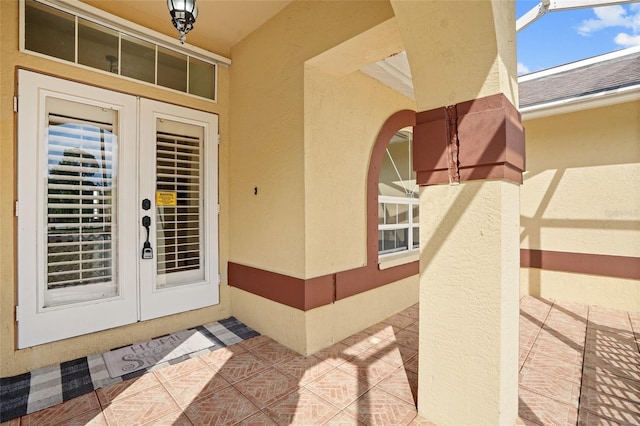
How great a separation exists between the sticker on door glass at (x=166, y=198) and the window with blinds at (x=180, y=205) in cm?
1

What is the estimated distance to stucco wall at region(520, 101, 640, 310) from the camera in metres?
4.73

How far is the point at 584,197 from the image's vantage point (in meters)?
5.08

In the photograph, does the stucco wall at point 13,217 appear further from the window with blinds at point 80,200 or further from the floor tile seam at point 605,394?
the floor tile seam at point 605,394

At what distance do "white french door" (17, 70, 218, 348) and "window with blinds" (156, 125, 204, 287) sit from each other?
0.04ft

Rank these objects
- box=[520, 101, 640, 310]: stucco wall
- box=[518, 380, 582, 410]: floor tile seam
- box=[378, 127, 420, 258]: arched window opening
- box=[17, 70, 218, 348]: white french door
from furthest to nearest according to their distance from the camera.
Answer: box=[378, 127, 420, 258]: arched window opening → box=[520, 101, 640, 310]: stucco wall → box=[17, 70, 218, 348]: white french door → box=[518, 380, 582, 410]: floor tile seam

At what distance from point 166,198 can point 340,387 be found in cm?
296

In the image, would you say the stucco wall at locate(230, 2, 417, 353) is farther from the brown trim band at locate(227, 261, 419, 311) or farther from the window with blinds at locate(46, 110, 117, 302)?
the window with blinds at locate(46, 110, 117, 302)

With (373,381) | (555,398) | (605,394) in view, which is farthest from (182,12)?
(605,394)

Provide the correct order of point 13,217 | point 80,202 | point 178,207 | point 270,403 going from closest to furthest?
point 270,403 < point 13,217 < point 80,202 < point 178,207

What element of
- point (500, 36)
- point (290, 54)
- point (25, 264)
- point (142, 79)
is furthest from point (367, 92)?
point (25, 264)

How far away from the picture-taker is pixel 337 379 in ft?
9.14

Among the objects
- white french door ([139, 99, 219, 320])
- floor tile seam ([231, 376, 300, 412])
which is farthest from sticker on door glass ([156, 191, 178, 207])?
floor tile seam ([231, 376, 300, 412])

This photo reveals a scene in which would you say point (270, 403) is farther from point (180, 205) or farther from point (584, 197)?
point (584, 197)

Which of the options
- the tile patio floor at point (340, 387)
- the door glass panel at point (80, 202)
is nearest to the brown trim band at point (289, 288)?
the tile patio floor at point (340, 387)
